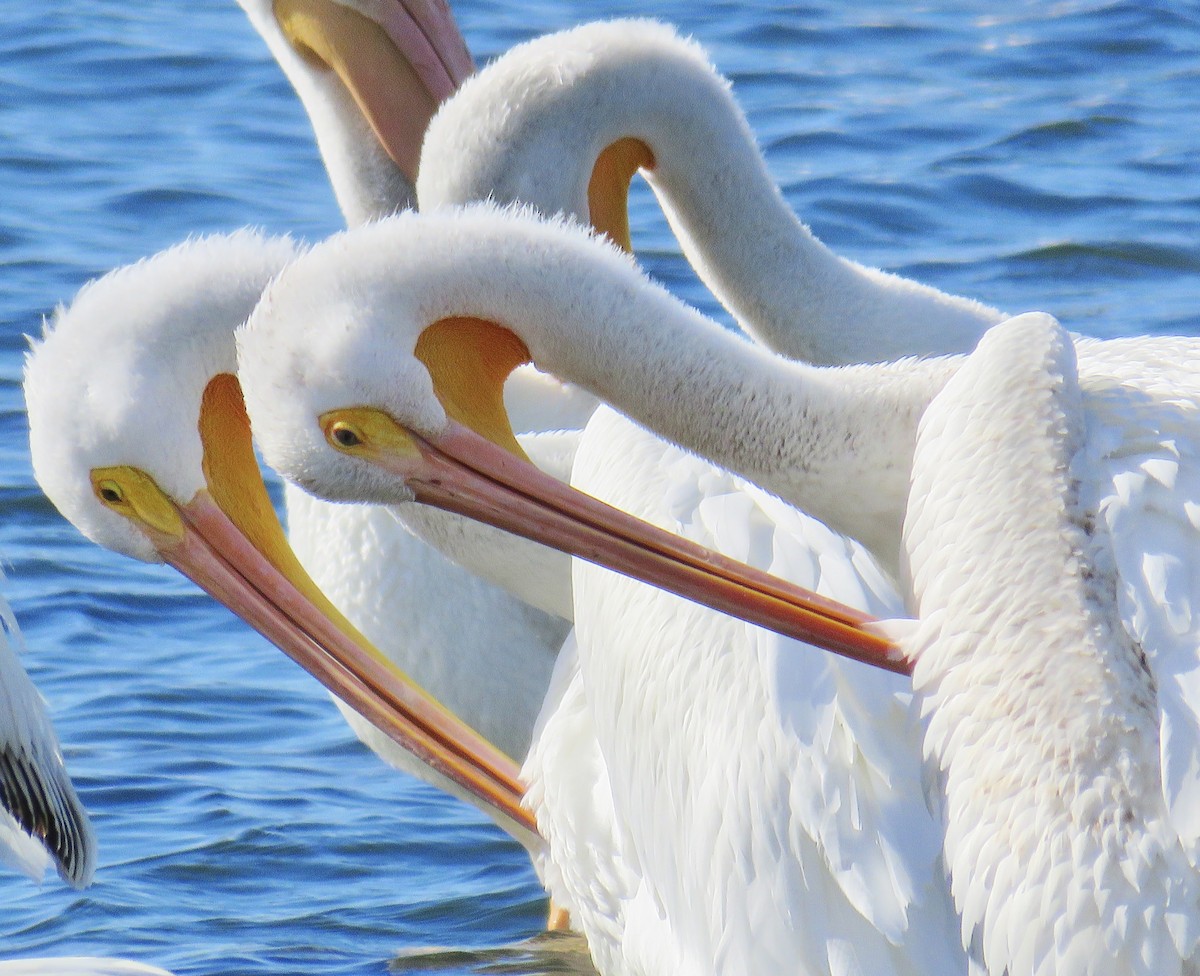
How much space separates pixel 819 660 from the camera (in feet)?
10.5

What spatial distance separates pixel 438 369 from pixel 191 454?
56cm

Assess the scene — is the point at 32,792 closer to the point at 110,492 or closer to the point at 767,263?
the point at 110,492

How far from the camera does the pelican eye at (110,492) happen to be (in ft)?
12.2

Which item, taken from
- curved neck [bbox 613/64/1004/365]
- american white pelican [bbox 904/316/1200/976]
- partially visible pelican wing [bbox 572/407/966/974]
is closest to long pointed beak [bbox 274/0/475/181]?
curved neck [bbox 613/64/1004/365]

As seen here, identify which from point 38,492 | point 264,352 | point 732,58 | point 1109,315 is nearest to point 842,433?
point 264,352

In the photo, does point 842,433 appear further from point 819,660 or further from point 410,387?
point 410,387

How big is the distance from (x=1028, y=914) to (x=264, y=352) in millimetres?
A: 1272

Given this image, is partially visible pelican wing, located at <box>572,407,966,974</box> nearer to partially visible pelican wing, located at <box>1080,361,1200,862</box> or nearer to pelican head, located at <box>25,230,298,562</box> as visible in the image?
partially visible pelican wing, located at <box>1080,361,1200,862</box>

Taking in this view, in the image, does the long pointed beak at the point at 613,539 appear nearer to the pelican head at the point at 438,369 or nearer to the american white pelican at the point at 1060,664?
the pelican head at the point at 438,369

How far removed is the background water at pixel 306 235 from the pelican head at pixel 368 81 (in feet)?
4.54

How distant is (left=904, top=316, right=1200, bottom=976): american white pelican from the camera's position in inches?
110

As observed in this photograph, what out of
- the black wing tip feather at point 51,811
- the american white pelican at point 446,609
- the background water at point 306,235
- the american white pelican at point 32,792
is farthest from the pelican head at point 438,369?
the background water at point 306,235

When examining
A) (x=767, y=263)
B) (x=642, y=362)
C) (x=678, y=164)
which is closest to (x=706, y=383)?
(x=642, y=362)

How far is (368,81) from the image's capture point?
5117 millimetres
